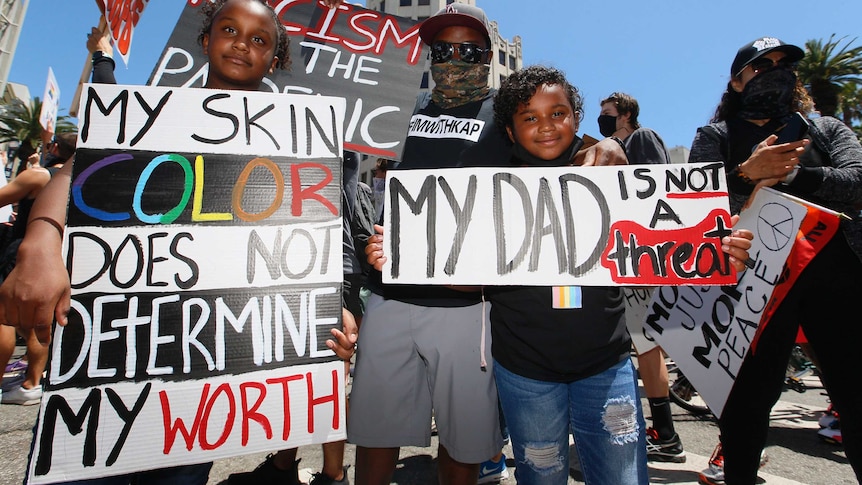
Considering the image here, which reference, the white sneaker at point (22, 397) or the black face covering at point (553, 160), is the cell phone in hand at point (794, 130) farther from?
the white sneaker at point (22, 397)

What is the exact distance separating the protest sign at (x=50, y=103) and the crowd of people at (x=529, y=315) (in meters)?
3.32

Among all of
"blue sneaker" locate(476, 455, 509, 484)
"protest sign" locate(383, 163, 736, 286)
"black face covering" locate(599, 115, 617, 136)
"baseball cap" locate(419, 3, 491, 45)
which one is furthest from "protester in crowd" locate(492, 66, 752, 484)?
"black face covering" locate(599, 115, 617, 136)

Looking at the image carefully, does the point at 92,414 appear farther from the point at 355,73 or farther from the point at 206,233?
the point at 355,73

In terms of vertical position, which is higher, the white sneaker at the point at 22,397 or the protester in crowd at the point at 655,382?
the protester in crowd at the point at 655,382

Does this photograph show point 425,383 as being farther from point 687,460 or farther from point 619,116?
point 619,116

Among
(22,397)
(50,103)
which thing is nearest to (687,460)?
(22,397)

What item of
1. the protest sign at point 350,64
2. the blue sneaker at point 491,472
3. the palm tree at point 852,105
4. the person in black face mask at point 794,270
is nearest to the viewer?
the person in black face mask at point 794,270

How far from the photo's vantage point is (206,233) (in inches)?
51.9

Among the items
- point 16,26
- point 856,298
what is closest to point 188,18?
point 856,298

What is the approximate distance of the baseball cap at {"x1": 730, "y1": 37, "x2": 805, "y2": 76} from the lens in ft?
6.41

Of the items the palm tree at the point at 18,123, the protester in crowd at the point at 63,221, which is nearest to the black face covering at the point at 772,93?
the protester in crowd at the point at 63,221

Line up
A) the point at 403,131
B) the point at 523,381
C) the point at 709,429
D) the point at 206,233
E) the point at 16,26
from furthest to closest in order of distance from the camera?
the point at 16,26, the point at 709,429, the point at 403,131, the point at 523,381, the point at 206,233

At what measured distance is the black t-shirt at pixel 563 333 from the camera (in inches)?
59.2

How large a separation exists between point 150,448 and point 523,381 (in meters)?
1.15
